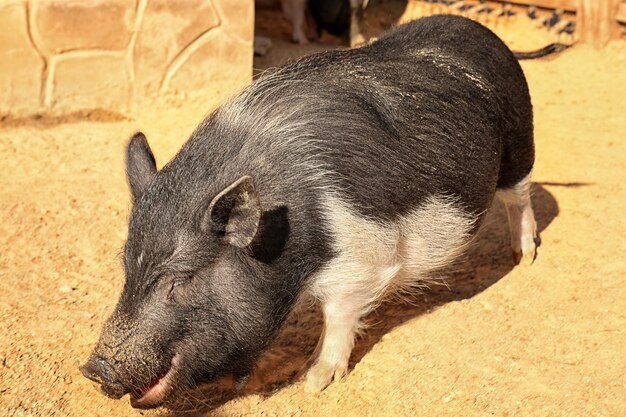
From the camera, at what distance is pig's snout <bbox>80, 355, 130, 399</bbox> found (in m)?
3.03

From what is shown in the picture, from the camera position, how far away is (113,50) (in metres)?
6.17

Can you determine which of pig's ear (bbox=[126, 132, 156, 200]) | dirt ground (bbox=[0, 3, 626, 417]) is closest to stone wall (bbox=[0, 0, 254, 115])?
dirt ground (bbox=[0, 3, 626, 417])

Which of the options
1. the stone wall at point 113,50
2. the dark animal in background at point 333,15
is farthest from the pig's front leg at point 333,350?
the dark animal in background at point 333,15

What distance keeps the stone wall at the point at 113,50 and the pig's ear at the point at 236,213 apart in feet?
11.2

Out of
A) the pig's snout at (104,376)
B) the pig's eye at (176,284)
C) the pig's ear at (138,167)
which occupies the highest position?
the pig's ear at (138,167)

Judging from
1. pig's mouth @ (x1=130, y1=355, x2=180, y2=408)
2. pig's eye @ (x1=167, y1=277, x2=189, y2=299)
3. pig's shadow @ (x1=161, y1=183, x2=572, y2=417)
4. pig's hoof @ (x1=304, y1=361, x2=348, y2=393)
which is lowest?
pig's shadow @ (x1=161, y1=183, x2=572, y2=417)

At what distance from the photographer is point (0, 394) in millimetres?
3514

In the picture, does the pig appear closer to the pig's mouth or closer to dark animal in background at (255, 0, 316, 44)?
the pig's mouth

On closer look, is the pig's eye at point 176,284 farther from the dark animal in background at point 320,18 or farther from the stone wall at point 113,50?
the dark animal in background at point 320,18

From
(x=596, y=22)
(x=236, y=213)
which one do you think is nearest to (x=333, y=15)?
(x=596, y=22)

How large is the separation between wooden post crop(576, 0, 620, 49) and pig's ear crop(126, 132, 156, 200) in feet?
18.5

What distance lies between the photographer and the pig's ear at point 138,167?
11.1 ft

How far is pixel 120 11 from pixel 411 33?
8.73 feet

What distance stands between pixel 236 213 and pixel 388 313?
60.6 inches
